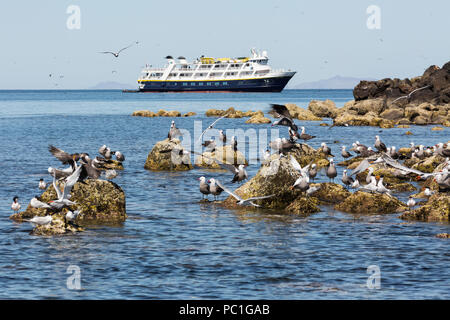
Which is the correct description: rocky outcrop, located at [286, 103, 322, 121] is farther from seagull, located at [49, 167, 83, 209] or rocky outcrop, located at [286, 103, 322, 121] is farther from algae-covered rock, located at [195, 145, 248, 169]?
seagull, located at [49, 167, 83, 209]

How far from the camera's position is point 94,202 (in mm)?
21203

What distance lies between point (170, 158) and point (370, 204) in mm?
14693

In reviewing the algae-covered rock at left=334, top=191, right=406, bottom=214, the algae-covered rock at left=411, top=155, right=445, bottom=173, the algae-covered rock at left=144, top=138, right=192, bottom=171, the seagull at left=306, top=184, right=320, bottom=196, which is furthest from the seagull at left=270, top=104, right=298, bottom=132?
the algae-covered rock at left=144, top=138, right=192, bottom=171

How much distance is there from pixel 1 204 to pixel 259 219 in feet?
31.9

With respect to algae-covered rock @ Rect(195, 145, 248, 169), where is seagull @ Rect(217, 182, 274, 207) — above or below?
below

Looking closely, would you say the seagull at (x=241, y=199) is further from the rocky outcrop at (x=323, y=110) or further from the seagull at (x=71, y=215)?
the rocky outcrop at (x=323, y=110)

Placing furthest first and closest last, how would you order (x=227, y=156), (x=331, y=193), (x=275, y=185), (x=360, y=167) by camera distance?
(x=227, y=156)
(x=360, y=167)
(x=331, y=193)
(x=275, y=185)

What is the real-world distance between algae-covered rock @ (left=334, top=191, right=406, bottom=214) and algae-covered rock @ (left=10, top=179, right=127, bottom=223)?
7736 mm

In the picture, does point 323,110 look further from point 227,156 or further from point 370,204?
point 370,204

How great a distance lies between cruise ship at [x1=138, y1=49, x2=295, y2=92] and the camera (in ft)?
605

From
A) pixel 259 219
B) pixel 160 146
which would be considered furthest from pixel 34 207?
pixel 160 146

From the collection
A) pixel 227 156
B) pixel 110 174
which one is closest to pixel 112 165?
pixel 110 174
